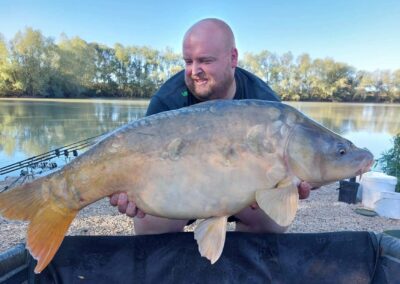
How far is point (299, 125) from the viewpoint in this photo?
37.2 inches

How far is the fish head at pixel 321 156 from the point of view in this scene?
93 cm

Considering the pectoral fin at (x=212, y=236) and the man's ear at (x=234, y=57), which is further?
the man's ear at (x=234, y=57)

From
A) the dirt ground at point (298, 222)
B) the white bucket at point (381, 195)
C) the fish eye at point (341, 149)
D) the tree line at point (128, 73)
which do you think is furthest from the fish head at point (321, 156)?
the tree line at point (128, 73)

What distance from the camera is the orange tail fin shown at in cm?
92

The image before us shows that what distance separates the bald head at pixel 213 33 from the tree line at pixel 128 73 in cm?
3185

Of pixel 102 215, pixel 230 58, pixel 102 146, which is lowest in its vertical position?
pixel 102 215

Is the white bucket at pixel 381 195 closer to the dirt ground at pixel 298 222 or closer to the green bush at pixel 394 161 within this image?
the dirt ground at pixel 298 222

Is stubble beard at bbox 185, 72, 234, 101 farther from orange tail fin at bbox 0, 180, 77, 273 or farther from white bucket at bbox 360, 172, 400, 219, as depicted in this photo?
white bucket at bbox 360, 172, 400, 219

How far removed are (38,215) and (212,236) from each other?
450 millimetres

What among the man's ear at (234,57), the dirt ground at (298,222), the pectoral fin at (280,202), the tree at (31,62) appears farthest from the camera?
the tree at (31,62)

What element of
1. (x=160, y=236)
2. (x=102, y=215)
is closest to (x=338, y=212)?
(x=102, y=215)

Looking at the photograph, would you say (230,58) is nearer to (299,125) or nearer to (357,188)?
(299,125)

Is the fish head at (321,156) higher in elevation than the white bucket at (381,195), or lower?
higher

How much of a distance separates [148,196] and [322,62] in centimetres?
4087
